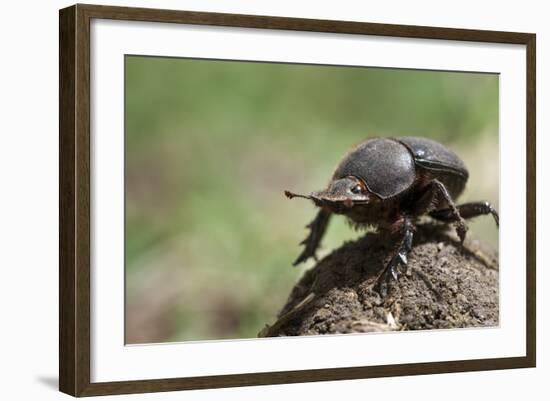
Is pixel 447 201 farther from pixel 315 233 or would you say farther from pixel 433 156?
pixel 315 233

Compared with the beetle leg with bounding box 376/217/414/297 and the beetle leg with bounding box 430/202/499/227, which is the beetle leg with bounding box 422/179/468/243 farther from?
the beetle leg with bounding box 376/217/414/297

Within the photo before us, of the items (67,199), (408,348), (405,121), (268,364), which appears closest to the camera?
(67,199)

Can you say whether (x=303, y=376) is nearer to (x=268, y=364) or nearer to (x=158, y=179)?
(x=268, y=364)

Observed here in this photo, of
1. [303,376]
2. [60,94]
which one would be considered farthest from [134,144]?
[303,376]

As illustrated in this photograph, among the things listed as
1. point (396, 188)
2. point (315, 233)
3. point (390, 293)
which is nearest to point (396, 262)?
point (390, 293)

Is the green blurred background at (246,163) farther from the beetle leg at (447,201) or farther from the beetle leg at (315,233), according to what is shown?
the beetle leg at (447,201)

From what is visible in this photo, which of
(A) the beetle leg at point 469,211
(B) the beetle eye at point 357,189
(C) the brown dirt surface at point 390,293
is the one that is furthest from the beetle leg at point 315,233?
(A) the beetle leg at point 469,211
